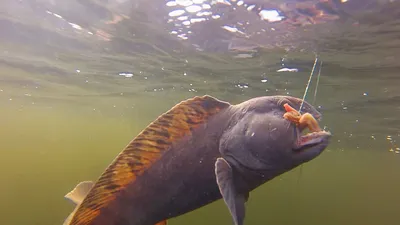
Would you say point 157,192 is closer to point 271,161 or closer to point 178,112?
point 178,112

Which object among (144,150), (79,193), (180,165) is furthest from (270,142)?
(79,193)

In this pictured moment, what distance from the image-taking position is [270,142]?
10.6ft

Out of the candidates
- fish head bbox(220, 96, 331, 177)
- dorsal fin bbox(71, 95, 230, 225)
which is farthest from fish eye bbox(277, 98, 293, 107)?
dorsal fin bbox(71, 95, 230, 225)

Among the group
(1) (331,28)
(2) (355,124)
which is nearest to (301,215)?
(2) (355,124)

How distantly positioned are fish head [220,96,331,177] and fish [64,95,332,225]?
0.04 ft

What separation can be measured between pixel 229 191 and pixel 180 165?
2.51 ft

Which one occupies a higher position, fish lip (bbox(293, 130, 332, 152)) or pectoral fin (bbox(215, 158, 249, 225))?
fish lip (bbox(293, 130, 332, 152))

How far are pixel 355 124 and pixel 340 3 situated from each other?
52.0 feet

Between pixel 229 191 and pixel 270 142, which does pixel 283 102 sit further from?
pixel 229 191

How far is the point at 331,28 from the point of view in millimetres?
8680

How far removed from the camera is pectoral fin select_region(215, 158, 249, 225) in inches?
119

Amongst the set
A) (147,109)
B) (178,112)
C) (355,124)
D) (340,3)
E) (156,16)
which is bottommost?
(355,124)

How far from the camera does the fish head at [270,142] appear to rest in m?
3.21

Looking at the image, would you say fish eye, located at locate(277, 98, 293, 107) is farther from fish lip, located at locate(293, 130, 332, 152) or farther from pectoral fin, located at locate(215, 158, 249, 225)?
pectoral fin, located at locate(215, 158, 249, 225)
